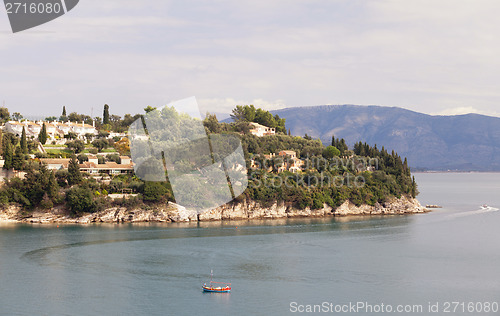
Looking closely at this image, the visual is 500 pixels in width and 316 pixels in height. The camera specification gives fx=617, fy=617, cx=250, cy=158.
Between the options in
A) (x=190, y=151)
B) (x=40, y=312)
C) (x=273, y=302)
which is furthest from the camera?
(x=190, y=151)

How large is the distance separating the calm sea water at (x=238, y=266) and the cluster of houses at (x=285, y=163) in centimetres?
1534

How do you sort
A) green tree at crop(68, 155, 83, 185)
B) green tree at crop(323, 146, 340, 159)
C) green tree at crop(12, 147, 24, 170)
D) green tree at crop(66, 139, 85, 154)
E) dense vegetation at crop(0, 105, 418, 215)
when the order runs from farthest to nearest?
green tree at crop(323, 146, 340, 159), green tree at crop(66, 139, 85, 154), green tree at crop(12, 147, 24, 170), green tree at crop(68, 155, 83, 185), dense vegetation at crop(0, 105, 418, 215)

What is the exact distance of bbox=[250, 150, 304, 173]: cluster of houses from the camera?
72.2 m

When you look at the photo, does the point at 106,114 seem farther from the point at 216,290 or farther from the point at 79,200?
the point at 216,290

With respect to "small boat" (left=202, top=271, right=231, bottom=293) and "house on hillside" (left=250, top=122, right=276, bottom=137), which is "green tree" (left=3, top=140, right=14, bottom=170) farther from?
"house on hillside" (left=250, top=122, right=276, bottom=137)

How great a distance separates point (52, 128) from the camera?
8425cm

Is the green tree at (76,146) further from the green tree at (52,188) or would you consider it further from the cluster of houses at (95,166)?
the green tree at (52,188)

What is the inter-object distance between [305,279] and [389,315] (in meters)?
7.13

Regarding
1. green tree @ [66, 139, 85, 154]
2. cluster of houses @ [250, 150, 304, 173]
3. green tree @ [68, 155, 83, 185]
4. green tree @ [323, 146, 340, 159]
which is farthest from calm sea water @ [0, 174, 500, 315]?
green tree @ [323, 146, 340, 159]

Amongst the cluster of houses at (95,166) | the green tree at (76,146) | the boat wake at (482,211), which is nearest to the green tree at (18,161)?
the cluster of houses at (95,166)

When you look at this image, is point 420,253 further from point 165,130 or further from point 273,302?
point 165,130

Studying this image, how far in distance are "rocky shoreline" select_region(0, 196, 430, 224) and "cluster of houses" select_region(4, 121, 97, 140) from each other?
24.5 meters

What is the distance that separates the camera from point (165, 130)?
73.3m

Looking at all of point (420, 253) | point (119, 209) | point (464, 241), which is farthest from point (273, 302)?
point (119, 209)
